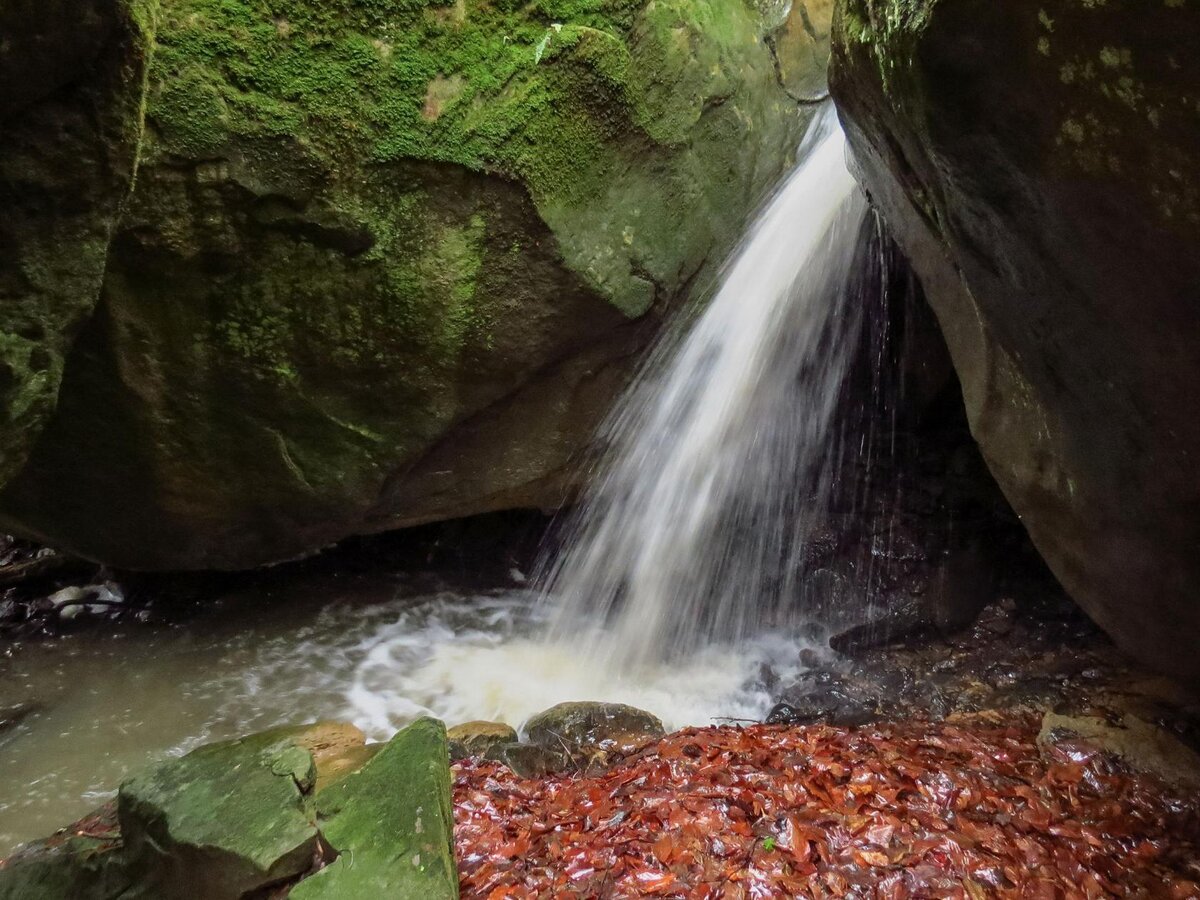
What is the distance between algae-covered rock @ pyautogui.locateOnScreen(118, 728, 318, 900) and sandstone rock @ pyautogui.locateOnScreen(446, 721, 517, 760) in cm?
115

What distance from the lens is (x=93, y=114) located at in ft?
7.41

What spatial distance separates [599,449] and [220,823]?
350 centimetres

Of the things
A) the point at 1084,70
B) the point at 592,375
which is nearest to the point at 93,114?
the point at 1084,70

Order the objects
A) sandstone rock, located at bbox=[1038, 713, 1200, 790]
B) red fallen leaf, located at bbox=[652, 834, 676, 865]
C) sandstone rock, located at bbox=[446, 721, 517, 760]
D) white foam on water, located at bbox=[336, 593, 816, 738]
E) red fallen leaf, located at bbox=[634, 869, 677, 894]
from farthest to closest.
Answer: white foam on water, located at bbox=[336, 593, 816, 738] < sandstone rock, located at bbox=[446, 721, 517, 760] < sandstone rock, located at bbox=[1038, 713, 1200, 790] < red fallen leaf, located at bbox=[652, 834, 676, 865] < red fallen leaf, located at bbox=[634, 869, 677, 894]

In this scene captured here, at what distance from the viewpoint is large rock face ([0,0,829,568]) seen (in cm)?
369

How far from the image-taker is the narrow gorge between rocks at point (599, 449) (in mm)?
2355

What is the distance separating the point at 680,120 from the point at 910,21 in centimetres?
251

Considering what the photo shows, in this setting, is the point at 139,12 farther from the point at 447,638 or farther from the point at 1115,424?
the point at 447,638

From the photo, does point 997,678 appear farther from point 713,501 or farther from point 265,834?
point 265,834

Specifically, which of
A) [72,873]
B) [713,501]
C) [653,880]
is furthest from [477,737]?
[713,501]

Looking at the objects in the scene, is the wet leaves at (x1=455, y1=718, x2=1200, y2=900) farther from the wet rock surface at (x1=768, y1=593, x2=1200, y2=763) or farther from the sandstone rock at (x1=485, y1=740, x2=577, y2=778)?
the wet rock surface at (x1=768, y1=593, x2=1200, y2=763)

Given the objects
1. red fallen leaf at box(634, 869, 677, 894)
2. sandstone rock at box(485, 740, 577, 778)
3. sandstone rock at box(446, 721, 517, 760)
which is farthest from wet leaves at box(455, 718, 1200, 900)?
sandstone rock at box(446, 721, 517, 760)

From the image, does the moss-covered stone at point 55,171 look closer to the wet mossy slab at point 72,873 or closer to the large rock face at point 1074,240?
the wet mossy slab at point 72,873

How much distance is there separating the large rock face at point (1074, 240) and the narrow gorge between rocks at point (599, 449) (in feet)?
0.05
